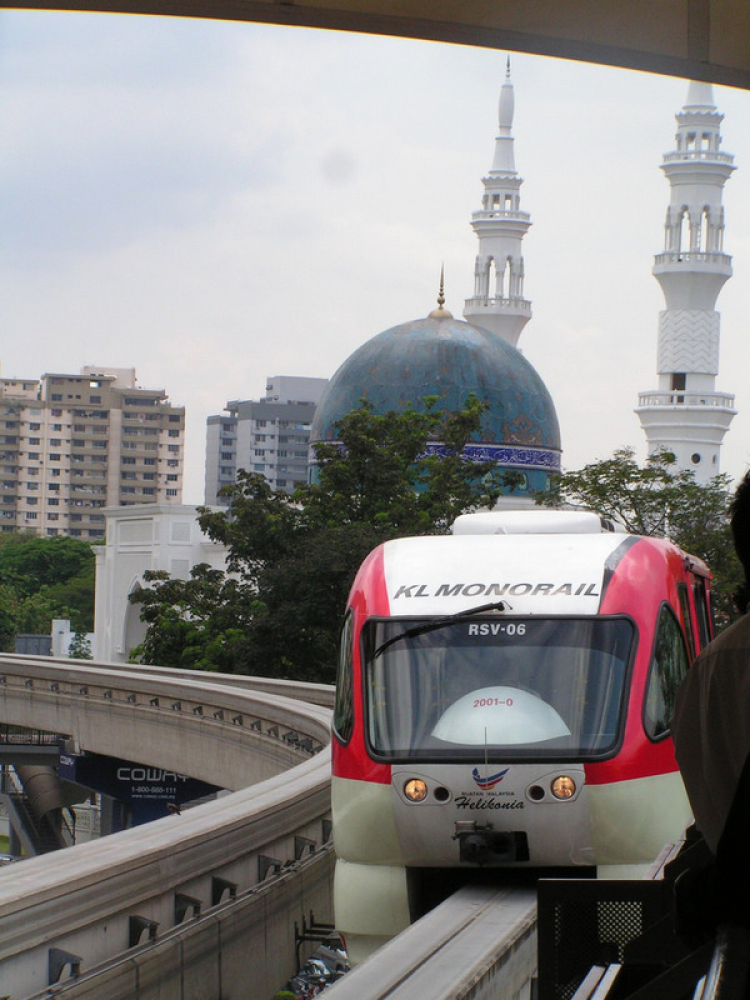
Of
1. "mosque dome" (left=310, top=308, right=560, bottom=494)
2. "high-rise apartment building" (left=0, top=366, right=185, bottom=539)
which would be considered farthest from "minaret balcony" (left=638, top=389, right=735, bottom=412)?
"high-rise apartment building" (left=0, top=366, right=185, bottom=539)

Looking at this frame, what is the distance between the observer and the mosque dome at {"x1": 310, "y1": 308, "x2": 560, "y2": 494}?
5069cm

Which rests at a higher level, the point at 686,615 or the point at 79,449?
the point at 79,449

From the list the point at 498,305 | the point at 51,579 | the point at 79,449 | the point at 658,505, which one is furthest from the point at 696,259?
the point at 79,449

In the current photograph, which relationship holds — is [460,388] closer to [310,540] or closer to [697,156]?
[310,540]

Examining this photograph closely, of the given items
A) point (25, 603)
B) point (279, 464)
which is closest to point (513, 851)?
point (25, 603)

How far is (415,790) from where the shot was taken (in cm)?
966

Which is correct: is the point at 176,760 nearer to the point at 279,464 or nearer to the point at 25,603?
the point at 25,603

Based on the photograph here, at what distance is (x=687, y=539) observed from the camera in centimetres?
3812

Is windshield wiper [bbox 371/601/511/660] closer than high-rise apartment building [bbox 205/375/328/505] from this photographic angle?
Yes

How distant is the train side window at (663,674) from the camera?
389 inches

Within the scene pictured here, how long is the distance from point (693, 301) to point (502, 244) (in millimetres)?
11209

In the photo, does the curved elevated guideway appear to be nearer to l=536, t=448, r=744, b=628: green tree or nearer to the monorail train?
the monorail train

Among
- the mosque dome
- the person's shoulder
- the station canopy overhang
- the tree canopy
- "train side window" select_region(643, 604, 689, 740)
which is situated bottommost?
the tree canopy

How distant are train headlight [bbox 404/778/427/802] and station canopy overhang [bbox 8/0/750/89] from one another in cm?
422
